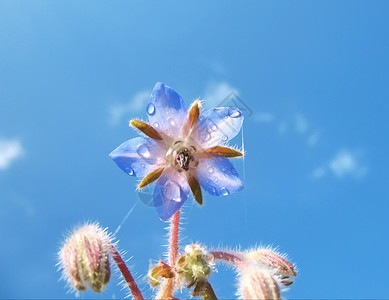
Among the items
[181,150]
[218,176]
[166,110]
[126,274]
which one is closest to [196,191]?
[218,176]

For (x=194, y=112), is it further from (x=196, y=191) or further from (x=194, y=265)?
(x=194, y=265)

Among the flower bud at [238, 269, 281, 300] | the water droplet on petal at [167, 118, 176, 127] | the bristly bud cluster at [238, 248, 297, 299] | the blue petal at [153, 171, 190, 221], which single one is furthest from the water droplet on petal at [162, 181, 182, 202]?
the flower bud at [238, 269, 281, 300]

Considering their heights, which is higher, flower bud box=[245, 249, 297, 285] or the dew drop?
the dew drop

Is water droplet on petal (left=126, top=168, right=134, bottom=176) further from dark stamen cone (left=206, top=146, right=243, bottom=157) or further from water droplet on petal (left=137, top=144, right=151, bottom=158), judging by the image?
dark stamen cone (left=206, top=146, right=243, bottom=157)

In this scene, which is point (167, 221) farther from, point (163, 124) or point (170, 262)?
point (163, 124)

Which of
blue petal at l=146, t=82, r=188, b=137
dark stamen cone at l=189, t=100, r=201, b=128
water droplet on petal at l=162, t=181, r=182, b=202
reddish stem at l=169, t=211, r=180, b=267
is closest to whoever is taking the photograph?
reddish stem at l=169, t=211, r=180, b=267

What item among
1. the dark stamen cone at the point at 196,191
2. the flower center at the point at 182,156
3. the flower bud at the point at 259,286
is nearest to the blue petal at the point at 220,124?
the flower center at the point at 182,156

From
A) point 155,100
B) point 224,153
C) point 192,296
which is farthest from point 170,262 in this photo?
point 155,100
